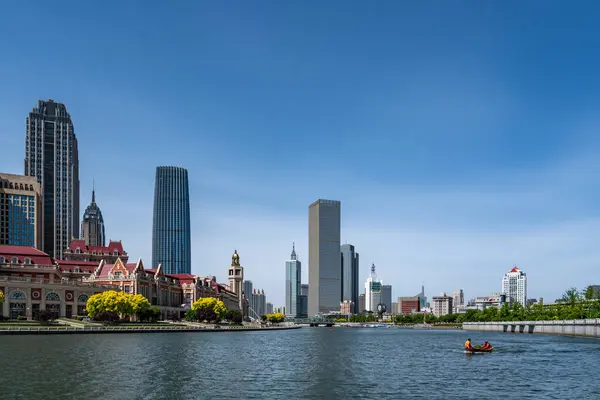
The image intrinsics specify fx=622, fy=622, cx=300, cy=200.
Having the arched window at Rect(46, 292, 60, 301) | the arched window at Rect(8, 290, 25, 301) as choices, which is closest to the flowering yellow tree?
the arched window at Rect(46, 292, 60, 301)

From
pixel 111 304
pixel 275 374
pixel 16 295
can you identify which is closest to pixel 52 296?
pixel 16 295

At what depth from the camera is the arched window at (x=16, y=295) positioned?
7244 inches

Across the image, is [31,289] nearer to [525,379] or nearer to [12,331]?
[12,331]

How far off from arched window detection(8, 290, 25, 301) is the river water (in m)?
79.0

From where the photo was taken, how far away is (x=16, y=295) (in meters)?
185

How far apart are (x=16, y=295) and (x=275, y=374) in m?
134

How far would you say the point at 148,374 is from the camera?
244ft

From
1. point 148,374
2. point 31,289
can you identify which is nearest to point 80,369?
point 148,374

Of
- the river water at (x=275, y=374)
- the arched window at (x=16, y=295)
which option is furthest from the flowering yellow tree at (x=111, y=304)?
the river water at (x=275, y=374)

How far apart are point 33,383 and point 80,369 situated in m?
12.3

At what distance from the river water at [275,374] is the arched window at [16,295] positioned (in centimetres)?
7898

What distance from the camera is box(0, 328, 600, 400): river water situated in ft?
204

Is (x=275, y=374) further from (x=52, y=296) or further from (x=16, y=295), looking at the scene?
(x=52, y=296)

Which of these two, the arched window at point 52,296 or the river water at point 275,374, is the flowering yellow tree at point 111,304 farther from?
the river water at point 275,374
